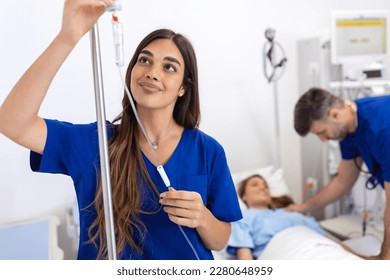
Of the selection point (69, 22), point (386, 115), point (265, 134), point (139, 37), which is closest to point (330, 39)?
point (386, 115)

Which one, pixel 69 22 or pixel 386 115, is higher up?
pixel 69 22

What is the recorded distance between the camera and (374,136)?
4.71ft

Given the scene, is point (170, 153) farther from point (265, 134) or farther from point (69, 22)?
point (265, 134)

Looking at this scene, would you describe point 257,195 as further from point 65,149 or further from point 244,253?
point 65,149

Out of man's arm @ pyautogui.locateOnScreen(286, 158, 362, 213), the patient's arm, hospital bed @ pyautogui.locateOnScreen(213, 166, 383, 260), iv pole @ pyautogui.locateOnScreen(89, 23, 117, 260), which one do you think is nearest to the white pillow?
hospital bed @ pyautogui.locateOnScreen(213, 166, 383, 260)

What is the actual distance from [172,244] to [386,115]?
1.00 meters

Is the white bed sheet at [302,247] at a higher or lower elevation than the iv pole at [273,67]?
lower

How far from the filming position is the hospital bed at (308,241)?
51.8 inches

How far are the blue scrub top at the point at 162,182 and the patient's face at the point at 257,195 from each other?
31.2 inches

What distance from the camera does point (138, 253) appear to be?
0.86 metres

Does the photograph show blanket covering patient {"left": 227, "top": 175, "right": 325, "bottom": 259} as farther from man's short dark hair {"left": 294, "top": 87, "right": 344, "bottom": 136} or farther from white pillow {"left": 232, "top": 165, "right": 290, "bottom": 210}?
man's short dark hair {"left": 294, "top": 87, "right": 344, "bottom": 136}

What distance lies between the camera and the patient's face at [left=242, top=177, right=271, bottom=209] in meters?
1.71

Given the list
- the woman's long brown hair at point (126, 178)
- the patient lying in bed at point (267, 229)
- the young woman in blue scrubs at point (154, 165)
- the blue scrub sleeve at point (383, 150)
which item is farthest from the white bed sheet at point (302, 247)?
the woman's long brown hair at point (126, 178)

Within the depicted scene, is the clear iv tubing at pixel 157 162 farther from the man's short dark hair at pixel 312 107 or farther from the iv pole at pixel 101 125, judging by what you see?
the man's short dark hair at pixel 312 107
